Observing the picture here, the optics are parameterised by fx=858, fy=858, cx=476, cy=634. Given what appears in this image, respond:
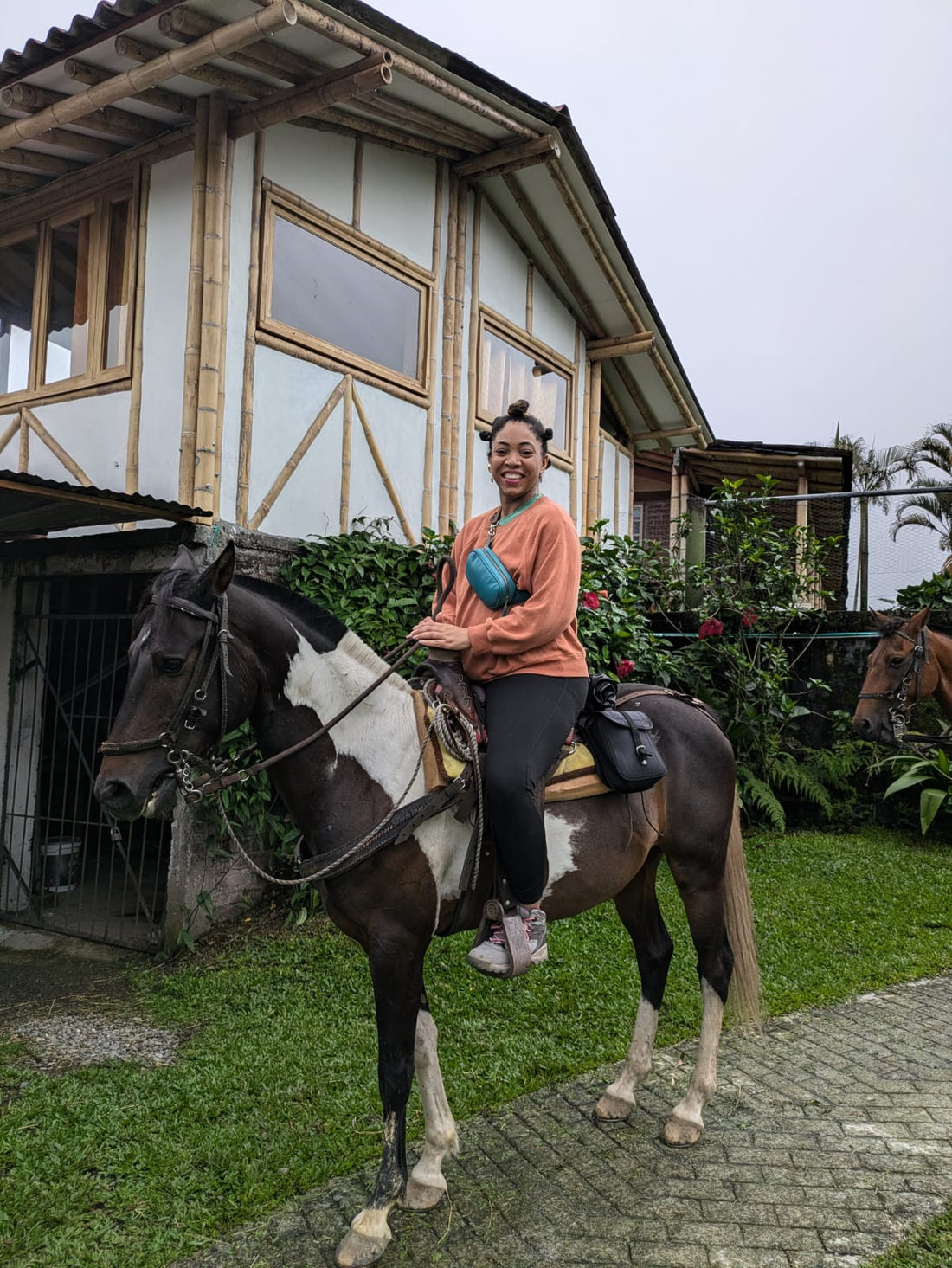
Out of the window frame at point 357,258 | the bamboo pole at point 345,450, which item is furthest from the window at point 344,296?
the bamboo pole at point 345,450

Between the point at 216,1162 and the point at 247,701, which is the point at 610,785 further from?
the point at 216,1162

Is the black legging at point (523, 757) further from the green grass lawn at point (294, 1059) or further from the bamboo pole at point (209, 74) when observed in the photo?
the bamboo pole at point (209, 74)

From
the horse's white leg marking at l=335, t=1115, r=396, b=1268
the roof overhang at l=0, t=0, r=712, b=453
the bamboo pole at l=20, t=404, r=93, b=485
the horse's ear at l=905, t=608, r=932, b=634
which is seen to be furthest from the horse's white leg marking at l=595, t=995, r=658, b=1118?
the roof overhang at l=0, t=0, r=712, b=453

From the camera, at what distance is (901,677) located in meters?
7.25

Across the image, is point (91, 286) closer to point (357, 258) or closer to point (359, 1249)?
point (357, 258)

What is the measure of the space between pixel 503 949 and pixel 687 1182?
121 cm

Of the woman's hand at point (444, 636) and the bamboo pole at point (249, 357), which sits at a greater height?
the bamboo pole at point (249, 357)

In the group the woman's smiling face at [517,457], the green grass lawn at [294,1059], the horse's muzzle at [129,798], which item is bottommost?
the green grass lawn at [294,1059]

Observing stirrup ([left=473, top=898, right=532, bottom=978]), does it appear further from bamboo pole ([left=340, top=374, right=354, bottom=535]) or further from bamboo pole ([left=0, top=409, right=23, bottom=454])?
bamboo pole ([left=0, top=409, right=23, bottom=454])

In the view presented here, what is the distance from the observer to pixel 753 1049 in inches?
175

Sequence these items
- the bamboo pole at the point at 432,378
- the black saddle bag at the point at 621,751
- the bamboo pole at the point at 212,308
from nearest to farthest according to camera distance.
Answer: the black saddle bag at the point at 621,751 → the bamboo pole at the point at 212,308 → the bamboo pole at the point at 432,378

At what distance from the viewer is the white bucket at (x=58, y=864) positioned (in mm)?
6750

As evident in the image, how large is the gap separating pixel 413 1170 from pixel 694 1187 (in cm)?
103

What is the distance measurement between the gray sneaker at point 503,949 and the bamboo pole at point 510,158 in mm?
7482
